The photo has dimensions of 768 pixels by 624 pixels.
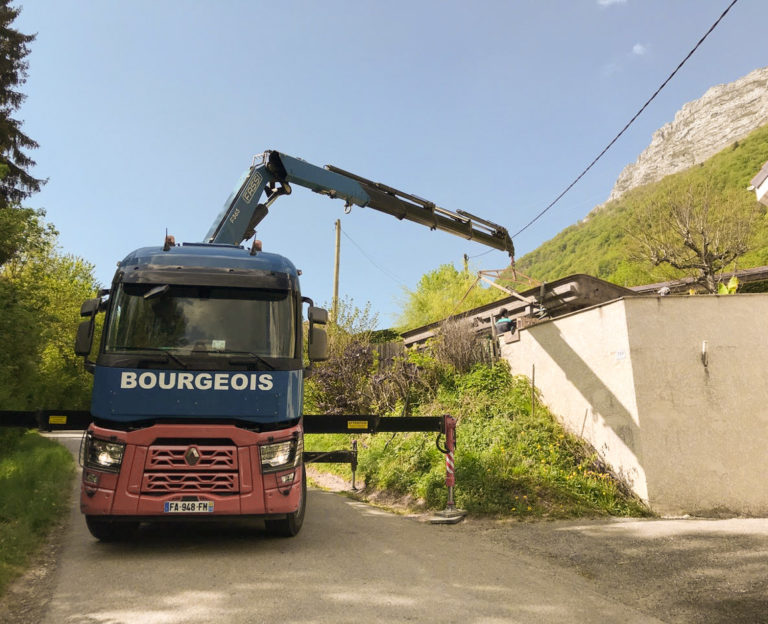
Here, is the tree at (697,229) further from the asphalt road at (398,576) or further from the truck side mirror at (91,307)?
the truck side mirror at (91,307)

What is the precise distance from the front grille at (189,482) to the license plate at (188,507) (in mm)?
123

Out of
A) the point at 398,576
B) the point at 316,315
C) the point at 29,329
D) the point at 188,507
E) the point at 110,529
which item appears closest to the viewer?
the point at 398,576

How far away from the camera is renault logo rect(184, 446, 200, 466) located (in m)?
5.96

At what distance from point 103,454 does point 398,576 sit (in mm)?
3423

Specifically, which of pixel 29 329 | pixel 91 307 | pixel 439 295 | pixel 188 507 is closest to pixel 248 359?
pixel 188 507

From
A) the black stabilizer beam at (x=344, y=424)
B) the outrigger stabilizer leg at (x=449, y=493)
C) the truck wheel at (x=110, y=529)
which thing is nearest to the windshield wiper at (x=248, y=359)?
the truck wheel at (x=110, y=529)

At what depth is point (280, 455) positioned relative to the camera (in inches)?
245

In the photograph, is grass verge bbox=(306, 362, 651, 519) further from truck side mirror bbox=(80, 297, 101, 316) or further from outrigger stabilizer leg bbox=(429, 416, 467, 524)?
truck side mirror bbox=(80, 297, 101, 316)

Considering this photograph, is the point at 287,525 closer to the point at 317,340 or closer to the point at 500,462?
the point at 317,340

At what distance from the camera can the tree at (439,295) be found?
4000 centimetres

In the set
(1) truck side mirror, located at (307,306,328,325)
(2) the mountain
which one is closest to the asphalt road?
(1) truck side mirror, located at (307,306,328,325)

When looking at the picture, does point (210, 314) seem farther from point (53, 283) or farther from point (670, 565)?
point (53, 283)

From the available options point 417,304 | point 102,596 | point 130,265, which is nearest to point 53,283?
point 417,304

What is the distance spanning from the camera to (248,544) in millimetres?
6793
